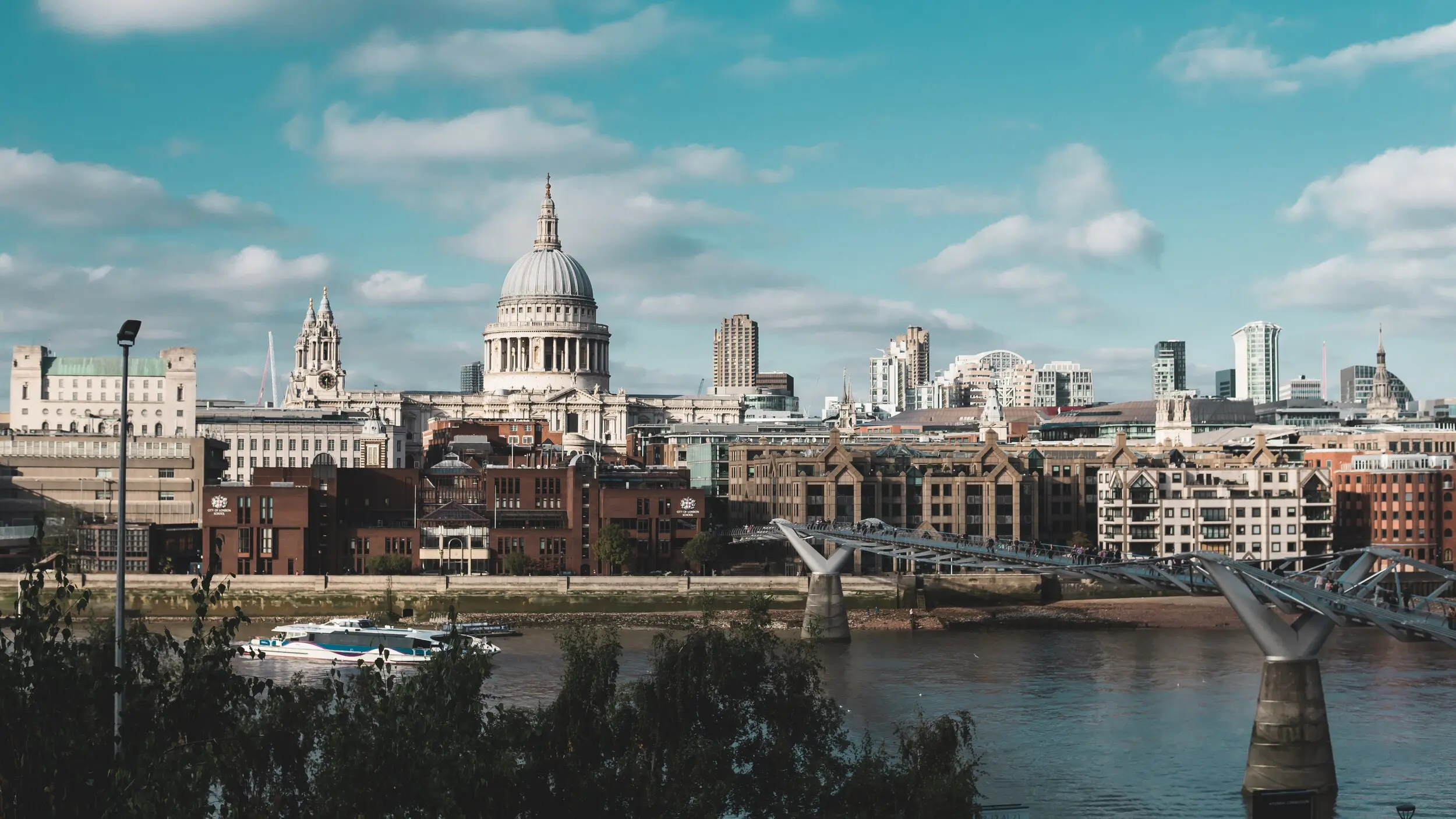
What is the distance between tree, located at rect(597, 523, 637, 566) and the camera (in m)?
77.0

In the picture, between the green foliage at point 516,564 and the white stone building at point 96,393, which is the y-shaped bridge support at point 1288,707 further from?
the white stone building at point 96,393

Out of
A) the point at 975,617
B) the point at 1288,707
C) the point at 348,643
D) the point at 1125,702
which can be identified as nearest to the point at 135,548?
the point at 348,643

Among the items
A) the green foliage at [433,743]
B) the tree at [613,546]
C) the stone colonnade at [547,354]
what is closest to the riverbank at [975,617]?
the tree at [613,546]

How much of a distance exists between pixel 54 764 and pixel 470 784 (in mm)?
4346

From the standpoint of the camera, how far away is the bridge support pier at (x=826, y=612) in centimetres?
A: 6341

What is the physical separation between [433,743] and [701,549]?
188 ft

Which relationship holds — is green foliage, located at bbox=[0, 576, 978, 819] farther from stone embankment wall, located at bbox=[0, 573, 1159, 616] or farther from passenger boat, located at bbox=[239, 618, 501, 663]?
stone embankment wall, located at bbox=[0, 573, 1159, 616]

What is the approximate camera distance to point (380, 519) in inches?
3191

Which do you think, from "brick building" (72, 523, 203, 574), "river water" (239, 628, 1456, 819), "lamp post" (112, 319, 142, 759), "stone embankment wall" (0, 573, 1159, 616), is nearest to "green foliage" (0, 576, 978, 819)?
"lamp post" (112, 319, 142, 759)

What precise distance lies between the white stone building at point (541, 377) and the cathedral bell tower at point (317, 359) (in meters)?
0.07

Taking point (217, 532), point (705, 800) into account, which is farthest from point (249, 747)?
point (217, 532)

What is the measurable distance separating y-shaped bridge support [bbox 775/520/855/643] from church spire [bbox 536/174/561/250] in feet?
348

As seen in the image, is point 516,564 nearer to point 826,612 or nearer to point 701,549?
point 701,549

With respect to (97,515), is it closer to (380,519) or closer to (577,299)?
(380,519)
